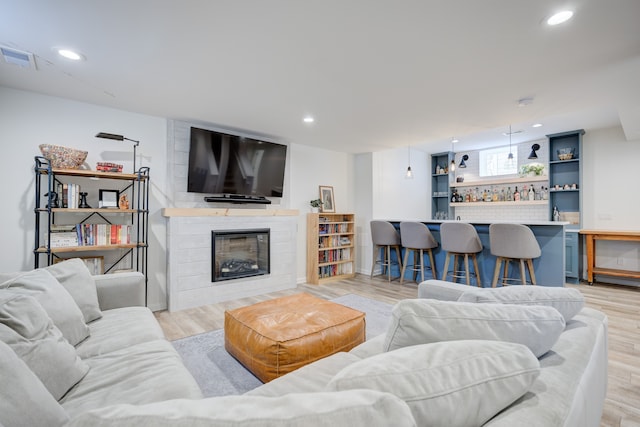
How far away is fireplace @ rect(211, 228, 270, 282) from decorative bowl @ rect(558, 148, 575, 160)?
16.9 feet

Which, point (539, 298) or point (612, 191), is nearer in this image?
point (539, 298)

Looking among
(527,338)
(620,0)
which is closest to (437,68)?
(620,0)

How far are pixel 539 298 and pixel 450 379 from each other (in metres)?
0.77

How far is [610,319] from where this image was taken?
3.17m

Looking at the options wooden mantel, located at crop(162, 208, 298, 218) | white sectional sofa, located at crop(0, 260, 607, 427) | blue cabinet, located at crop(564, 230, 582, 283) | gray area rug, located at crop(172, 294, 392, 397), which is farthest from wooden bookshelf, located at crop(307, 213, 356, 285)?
blue cabinet, located at crop(564, 230, 582, 283)

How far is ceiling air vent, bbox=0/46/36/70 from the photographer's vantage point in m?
2.12

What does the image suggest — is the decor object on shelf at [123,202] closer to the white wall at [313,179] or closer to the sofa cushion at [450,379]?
the white wall at [313,179]

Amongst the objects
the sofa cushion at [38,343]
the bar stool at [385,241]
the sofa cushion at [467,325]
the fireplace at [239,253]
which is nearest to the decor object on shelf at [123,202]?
the fireplace at [239,253]

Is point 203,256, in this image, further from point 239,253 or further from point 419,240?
point 419,240

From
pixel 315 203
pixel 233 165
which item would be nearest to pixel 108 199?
pixel 233 165

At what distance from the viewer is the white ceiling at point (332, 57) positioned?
172 cm

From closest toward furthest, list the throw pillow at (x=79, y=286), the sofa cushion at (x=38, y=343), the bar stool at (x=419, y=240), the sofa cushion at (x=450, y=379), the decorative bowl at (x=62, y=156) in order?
the sofa cushion at (x=450, y=379) < the sofa cushion at (x=38, y=343) < the throw pillow at (x=79, y=286) < the decorative bowl at (x=62, y=156) < the bar stool at (x=419, y=240)

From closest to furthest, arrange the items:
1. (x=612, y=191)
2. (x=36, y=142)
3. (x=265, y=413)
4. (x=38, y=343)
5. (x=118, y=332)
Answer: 1. (x=265, y=413)
2. (x=38, y=343)
3. (x=118, y=332)
4. (x=36, y=142)
5. (x=612, y=191)

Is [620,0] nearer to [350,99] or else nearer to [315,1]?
[315,1]
